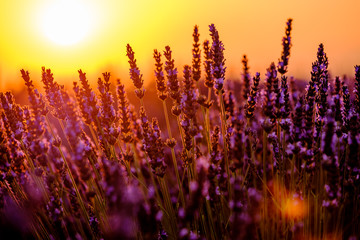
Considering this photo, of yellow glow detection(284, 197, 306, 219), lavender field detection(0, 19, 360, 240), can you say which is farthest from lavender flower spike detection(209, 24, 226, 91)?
yellow glow detection(284, 197, 306, 219)

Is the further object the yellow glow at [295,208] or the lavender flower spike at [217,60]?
the lavender flower spike at [217,60]

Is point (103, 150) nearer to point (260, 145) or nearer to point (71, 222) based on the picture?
point (71, 222)

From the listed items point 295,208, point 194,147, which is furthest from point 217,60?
point 295,208

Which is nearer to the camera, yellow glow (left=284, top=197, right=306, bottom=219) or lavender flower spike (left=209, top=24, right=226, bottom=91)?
yellow glow (left=284, top=197, right=306, bottom=219)

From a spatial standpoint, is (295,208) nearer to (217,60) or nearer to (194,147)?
(194,147)

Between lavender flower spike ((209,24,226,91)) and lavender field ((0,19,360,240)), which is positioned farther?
lavender flower spike ((209,24,226,91))

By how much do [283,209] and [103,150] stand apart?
1526 mm

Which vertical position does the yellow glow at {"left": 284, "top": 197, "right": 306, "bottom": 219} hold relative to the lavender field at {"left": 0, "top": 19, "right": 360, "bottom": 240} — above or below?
below

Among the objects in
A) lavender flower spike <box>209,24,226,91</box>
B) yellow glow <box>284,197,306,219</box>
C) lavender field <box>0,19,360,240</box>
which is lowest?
yellow glow <box>284,197,306,219</box>

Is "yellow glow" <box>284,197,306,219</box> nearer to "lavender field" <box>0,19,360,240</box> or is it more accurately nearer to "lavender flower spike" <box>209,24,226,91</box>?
"lavender field" <box>0,19,360,240</box>

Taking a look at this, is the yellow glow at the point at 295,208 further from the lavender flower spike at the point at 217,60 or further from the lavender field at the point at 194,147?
the lavender flower spike at the point at 217,60

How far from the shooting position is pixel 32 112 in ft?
7.21

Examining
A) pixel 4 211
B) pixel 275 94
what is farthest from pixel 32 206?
pixel 275 94

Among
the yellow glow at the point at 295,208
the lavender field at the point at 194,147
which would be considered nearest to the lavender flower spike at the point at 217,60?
the lavender field at the point at 194,147
